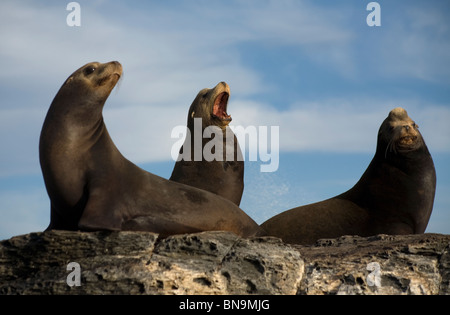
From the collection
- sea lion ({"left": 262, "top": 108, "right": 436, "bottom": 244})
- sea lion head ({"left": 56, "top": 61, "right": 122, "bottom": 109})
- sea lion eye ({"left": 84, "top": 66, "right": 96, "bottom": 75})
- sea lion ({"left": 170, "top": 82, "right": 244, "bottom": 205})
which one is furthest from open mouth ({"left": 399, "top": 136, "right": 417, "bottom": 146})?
sea lion eye ({"left": 84, "top": 66, "right": 96, "bottom": 75})

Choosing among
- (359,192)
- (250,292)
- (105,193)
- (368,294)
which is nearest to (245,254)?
(250,292)

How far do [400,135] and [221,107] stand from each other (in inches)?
119

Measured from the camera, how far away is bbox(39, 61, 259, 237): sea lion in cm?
791

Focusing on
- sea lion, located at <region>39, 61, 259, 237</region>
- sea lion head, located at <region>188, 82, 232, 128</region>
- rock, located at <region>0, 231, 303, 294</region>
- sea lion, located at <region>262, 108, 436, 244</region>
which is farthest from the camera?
sea lion head, located at <region>188, 82, 232, 128</region>

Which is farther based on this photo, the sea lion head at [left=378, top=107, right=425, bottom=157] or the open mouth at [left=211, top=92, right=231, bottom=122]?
the open mouth at [left=211, top=92, right=231, bottom=122]

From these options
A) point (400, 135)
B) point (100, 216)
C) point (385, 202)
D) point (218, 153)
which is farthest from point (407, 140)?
point (100, 216)

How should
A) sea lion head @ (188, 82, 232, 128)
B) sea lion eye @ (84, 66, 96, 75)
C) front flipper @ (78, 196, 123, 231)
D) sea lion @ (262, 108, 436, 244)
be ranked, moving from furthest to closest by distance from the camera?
sea lion head @ (188, 82, 232, 128) < sea lion @ (262, 108, 436, 244) < sea lion eye @ (84, 66, 96, 75) < front flipper @ (78, 196, 123, 231)

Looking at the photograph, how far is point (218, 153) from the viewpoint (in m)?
11.1

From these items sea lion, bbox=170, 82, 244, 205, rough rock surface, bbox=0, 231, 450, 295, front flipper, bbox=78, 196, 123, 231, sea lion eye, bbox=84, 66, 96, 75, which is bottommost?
rough rock surface, bbox=0, 231, 450, 295

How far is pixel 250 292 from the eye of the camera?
6859 millimetres

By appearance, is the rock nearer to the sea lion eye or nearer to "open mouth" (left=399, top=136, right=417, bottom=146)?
the sea lion eye

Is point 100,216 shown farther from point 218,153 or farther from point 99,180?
point 218,153

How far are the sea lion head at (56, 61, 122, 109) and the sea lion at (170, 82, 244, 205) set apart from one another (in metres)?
2.79

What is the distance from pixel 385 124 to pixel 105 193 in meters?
5.26
